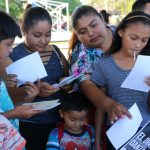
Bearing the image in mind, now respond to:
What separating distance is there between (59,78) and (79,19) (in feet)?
1.26

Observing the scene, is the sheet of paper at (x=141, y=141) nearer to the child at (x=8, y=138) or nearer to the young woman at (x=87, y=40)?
the young woman at (x=87, y=40)

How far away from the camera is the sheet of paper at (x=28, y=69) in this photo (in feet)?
5.76

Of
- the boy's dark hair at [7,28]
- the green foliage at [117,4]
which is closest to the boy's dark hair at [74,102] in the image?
the boy's dark hair at [7,28]

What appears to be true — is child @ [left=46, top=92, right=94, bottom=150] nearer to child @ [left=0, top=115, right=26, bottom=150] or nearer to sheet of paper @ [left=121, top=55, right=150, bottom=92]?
sheet of paper @ [left=121, top=55, right=150, bottom=92]

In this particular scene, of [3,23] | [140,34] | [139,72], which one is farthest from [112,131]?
[3,23]

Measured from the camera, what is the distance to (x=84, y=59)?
6.38 feet

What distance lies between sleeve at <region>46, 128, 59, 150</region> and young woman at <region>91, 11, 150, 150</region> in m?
0.44

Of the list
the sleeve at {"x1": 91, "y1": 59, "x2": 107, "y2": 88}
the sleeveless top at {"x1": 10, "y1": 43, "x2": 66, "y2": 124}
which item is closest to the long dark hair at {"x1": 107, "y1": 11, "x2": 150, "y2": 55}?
the sleeve at {"x1": 91, "y1": 59, "x2": 107, "y2": 88}

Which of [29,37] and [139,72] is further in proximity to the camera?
[29,37]

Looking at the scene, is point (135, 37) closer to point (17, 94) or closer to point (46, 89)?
point (46, 89)

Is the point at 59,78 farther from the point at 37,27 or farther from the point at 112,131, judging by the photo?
the point at 112,131

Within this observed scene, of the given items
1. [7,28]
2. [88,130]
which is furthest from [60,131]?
[7,28]

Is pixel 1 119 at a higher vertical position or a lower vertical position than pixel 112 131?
higher

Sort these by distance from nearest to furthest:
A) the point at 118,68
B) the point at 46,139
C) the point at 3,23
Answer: the point at 3,23 → the point at 118,68 → the point at 46,139
